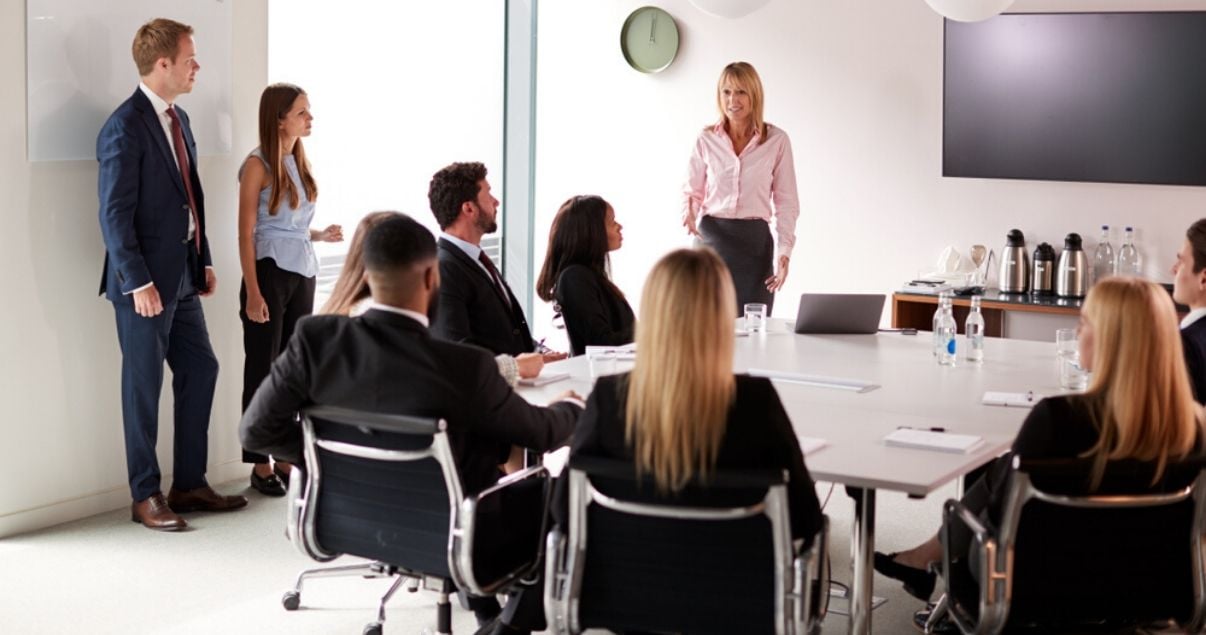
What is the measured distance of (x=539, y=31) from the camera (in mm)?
8211

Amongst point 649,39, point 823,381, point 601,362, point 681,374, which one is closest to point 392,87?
point 649,39

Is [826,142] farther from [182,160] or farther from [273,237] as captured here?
[182,160]

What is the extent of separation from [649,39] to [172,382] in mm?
3494

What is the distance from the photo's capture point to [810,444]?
11.0 ft

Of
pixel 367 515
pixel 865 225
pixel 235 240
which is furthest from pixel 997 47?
pixel 367 515

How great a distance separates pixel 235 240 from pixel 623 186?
2878 millimetres

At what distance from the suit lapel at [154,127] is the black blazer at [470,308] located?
1.32 metres

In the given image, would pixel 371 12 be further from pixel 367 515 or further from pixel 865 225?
pixel 367 515

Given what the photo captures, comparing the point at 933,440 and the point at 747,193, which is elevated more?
the point at 747,193

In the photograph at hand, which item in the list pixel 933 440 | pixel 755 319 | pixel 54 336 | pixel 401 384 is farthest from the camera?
pixel 755 319

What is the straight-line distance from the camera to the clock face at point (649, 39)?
7719 millimetres

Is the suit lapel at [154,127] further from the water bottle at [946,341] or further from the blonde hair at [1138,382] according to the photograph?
the blonde hair at [1138,382]

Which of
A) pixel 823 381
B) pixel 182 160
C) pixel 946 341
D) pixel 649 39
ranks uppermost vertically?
pixel 649 39

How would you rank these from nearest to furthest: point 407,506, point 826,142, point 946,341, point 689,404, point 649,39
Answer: point 689,404 < point 407,506 < point 946,341 < point 826,142 < point 649,39
